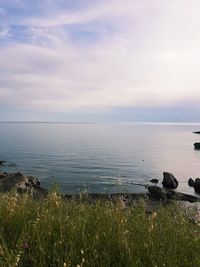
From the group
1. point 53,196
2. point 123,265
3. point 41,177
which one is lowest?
point 41,177

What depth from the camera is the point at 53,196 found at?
745cm

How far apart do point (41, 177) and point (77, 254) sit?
53.0m

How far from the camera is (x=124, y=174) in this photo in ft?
201

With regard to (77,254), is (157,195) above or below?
below

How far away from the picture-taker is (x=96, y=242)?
5.41 m

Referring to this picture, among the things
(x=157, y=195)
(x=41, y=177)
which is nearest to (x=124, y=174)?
(x=41, y=177)

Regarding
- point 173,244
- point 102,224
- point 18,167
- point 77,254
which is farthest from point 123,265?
point 18,167

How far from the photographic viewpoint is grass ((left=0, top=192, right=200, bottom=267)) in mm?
4910

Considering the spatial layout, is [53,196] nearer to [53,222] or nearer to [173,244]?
[53,222]

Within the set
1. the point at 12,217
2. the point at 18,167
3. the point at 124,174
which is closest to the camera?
the point at 12,217

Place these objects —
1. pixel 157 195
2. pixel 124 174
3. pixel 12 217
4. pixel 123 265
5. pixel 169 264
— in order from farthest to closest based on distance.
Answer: pixel 124 174
pixel 157 195
pixel 12 217
pixel 123 265
pixel 169 264

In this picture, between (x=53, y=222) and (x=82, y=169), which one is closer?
(x=53, y=222)

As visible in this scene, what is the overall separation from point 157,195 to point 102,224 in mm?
37191

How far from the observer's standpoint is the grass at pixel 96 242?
4.91 m
